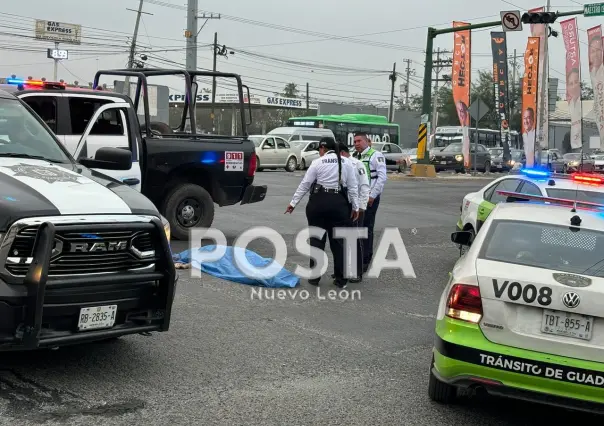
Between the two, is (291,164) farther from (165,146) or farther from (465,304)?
(465,304)

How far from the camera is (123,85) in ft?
40.2

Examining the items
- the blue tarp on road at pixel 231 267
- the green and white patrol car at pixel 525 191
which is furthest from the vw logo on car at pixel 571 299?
the blue tarp on road at pixel 231 267

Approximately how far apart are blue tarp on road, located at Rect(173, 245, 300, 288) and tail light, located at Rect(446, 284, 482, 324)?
430cm

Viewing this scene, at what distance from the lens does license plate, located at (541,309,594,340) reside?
4.78 metres

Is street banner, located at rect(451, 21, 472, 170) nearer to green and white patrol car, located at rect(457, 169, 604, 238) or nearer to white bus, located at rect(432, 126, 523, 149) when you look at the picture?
white bus, located at rect(432, 126, 523, 149)

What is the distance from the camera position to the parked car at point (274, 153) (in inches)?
1341

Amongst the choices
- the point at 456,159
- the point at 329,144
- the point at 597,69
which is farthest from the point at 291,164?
the point at 329,144

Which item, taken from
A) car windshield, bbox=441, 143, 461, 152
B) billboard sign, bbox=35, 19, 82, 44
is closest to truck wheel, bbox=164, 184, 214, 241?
car windshield, bbox=441, 143, 461, 152

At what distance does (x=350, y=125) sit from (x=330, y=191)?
40.5 metres

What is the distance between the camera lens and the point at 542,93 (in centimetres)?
3347

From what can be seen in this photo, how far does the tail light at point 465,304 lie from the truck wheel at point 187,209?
7.17m

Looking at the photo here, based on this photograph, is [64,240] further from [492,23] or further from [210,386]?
[492,23]

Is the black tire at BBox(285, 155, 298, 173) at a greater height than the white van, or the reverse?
the white van

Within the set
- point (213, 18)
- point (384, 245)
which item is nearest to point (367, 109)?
point (213, 18)
